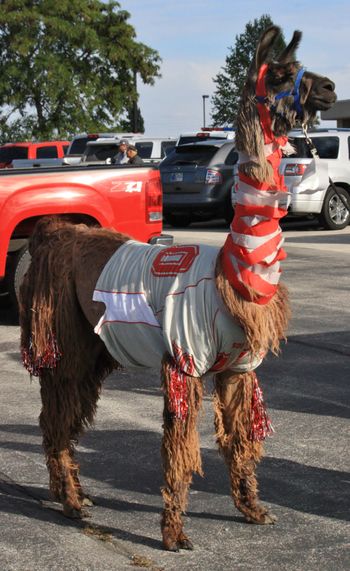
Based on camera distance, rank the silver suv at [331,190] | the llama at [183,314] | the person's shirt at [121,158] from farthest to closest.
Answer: the person's shirt at [121,158]
the silver suv at [331,190]
the llama at [183,314]

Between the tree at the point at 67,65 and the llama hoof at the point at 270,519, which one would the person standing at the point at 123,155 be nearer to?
the llama hoof at the point at 270,519

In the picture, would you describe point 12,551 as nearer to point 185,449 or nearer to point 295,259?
point 185,449

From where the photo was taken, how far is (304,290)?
39.1ft

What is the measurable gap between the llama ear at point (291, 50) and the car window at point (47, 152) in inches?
1010

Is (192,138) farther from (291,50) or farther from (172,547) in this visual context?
(291,50)

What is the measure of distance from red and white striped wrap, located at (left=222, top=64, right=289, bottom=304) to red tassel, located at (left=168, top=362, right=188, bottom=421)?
1.48ft

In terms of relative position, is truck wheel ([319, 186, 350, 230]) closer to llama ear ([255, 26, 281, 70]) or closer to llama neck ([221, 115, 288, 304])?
llama neck ([221, 115, 288, 304])

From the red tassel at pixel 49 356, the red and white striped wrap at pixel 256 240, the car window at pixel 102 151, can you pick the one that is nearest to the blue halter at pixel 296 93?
the red and white striped wrap at pixel 256 240

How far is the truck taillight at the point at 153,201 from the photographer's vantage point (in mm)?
10320

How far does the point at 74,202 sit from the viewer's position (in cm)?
984

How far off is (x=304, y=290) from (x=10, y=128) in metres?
38.5

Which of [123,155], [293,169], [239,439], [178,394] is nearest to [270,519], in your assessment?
[239,439]

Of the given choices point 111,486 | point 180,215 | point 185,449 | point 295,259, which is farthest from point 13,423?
point 180,215

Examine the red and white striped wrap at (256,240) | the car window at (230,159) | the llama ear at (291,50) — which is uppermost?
the llama ear at (291,50)
